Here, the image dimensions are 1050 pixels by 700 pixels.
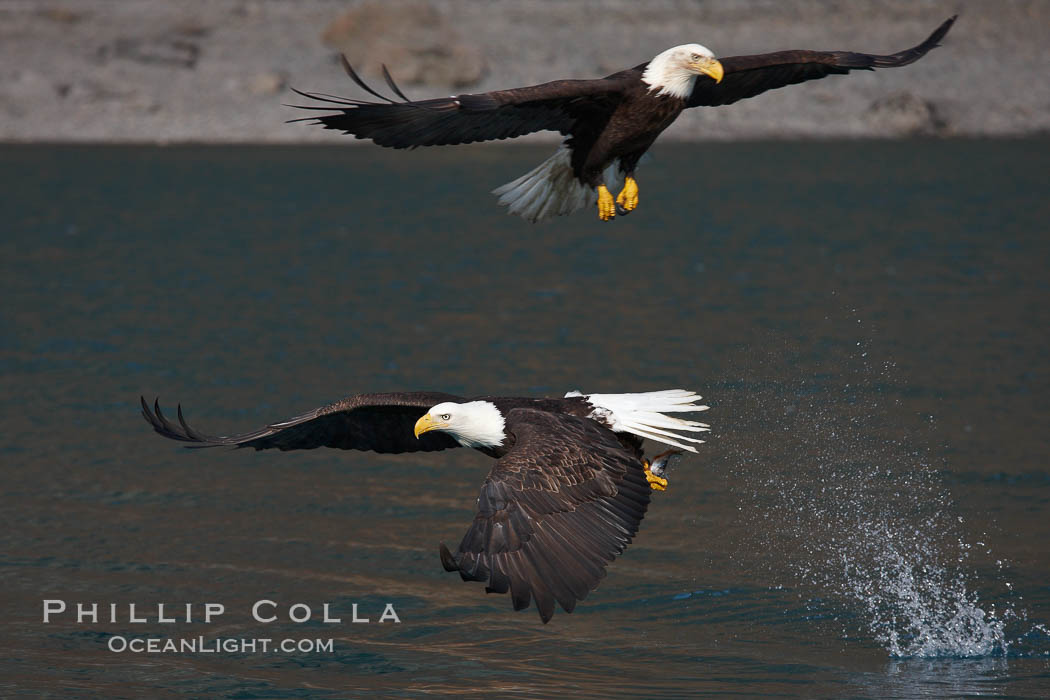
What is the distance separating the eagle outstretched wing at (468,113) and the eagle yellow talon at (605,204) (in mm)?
337

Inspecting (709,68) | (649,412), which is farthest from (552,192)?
(649,412)

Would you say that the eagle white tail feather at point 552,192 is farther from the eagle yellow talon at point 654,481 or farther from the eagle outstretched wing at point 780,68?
the eagle yellow talon at point 654,481

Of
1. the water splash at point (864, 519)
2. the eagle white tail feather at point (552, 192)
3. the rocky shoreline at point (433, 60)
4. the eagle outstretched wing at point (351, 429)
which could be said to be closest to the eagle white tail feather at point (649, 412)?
the eagle outstretched wing at point (351, 429)

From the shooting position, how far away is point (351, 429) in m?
7.15

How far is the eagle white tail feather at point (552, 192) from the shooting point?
7598mm

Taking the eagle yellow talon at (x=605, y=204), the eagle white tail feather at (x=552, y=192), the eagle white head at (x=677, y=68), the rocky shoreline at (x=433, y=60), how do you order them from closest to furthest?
the eagle white head at (x=677, y=68) < the eagle yellow talon at (x=605, y=204) < the eagle white tail feather at (x=552, y=192) < the rocky shoreline at (x=433, y=60)

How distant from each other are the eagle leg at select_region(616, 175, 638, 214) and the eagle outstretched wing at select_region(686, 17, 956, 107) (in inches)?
18.2

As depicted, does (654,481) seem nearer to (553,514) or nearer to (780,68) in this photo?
(553,514)

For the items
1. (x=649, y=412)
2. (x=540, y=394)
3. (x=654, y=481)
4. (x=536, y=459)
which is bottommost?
(x=540, y=394)

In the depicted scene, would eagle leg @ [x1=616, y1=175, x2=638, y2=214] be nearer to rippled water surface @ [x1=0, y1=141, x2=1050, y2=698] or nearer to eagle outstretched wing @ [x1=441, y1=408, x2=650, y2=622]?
eagle outstretched wing @ [x1=441, y1=408, x2=650, y2=622]

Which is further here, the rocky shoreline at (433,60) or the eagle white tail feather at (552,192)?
the rocky shoreline at (433,60)

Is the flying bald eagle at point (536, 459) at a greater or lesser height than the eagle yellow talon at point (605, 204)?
lesser

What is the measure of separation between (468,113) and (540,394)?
6.01 m

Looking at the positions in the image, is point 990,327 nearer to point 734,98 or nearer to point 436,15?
point 734,98
